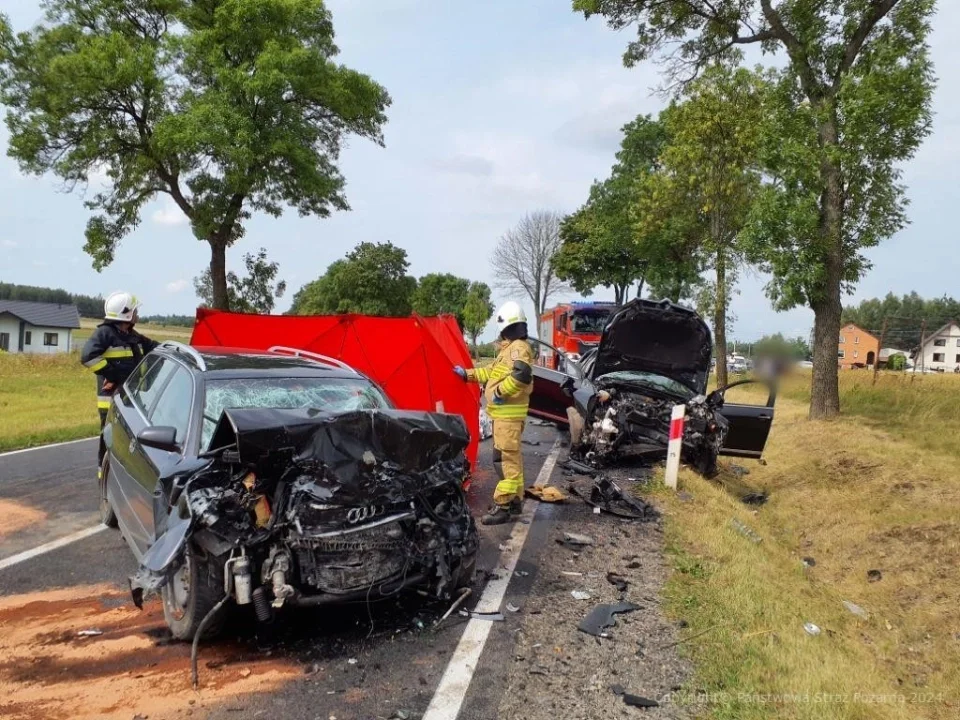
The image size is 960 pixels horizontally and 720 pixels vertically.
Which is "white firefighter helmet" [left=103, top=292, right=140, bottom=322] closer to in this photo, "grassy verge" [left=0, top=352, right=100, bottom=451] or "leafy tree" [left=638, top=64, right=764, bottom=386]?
"grassy verge" [left=0, top=352, right=100, bottom=451]

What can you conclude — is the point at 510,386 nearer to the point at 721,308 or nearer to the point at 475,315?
the point at 721,308

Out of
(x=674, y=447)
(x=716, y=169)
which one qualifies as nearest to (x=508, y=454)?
(x=674, y=447)

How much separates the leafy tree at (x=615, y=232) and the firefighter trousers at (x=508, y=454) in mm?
16788

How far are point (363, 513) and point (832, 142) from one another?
12783 millimetres

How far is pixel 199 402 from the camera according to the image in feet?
14.9

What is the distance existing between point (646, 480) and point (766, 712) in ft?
17.4

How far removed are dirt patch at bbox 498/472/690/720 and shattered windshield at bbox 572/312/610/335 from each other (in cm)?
2161

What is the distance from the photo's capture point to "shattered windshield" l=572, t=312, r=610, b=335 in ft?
89.2

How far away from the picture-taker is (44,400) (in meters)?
17.3

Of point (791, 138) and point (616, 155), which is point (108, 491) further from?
point (616, 155)

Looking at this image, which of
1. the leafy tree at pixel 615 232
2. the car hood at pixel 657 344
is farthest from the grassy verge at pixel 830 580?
the leafy tree at pixel 615 232

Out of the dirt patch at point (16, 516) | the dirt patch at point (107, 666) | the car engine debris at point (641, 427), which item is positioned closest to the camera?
the dirt patch at point (107, 666)

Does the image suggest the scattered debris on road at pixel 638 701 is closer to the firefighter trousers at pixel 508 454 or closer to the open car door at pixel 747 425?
the firefighter trousers at pixel 508 454

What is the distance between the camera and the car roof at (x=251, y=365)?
4.95m
